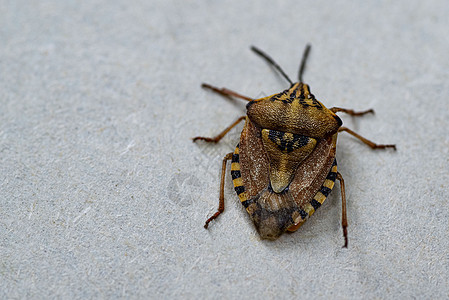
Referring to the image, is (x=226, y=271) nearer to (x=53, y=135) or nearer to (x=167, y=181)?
(x=167, y=181)

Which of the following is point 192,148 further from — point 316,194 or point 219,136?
point 316,194

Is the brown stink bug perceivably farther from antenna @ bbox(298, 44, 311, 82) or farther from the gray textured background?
antenna @ bbox(298, 44, 311, 82)

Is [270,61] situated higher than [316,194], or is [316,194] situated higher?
[270,61]

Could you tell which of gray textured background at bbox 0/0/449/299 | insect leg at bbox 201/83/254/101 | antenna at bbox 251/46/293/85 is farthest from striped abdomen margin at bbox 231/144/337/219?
antenna at bbox 251/46/293/85


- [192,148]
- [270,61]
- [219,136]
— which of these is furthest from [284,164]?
[270,61]

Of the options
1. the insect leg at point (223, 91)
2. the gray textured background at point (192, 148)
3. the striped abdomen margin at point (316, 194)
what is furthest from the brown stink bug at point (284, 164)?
the insect leg at point (223, 91)
